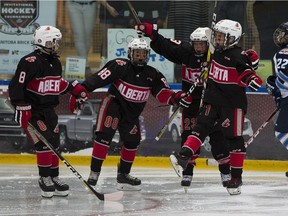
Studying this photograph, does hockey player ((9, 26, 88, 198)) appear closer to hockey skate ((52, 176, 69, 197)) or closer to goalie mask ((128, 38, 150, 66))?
hockey skate ((52, 176, 69, 197))

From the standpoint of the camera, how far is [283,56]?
676 cm

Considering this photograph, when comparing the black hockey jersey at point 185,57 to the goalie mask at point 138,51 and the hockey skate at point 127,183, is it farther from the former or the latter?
the hockey skate at point 127,183

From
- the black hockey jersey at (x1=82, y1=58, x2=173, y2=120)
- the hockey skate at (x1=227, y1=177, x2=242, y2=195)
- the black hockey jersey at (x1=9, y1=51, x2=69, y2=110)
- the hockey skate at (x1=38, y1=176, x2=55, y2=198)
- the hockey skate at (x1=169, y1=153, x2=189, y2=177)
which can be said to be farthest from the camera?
the hockey skate at (x1=169, y1=153, x2=189, y2=177)

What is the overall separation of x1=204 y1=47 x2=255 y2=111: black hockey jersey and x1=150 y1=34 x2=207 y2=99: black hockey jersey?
0.39 meters

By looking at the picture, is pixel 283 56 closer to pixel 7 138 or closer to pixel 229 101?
pixel 229 101

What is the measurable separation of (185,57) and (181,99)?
36 cm

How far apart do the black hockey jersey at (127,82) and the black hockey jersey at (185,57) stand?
0.20m

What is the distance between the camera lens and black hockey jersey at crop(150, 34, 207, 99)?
6875 mm

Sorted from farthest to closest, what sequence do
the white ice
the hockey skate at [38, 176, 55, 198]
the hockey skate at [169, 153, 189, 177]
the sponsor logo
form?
1. the sponsor logo
2. the hockey skate at [169, 153, 189, 177]
3. the hockey skate at [38, 176, 55, 198]
4. the white ice

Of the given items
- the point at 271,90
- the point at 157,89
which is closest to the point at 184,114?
the point at 157,89

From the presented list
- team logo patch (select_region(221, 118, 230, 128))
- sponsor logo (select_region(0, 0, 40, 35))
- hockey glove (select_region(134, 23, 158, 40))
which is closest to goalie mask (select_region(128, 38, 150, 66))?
hockey glove (select_region(134, 23, 158, 40))

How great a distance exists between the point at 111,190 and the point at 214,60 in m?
1.32

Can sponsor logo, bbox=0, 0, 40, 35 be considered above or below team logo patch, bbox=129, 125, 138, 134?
above

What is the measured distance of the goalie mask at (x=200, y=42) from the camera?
22.2ft
